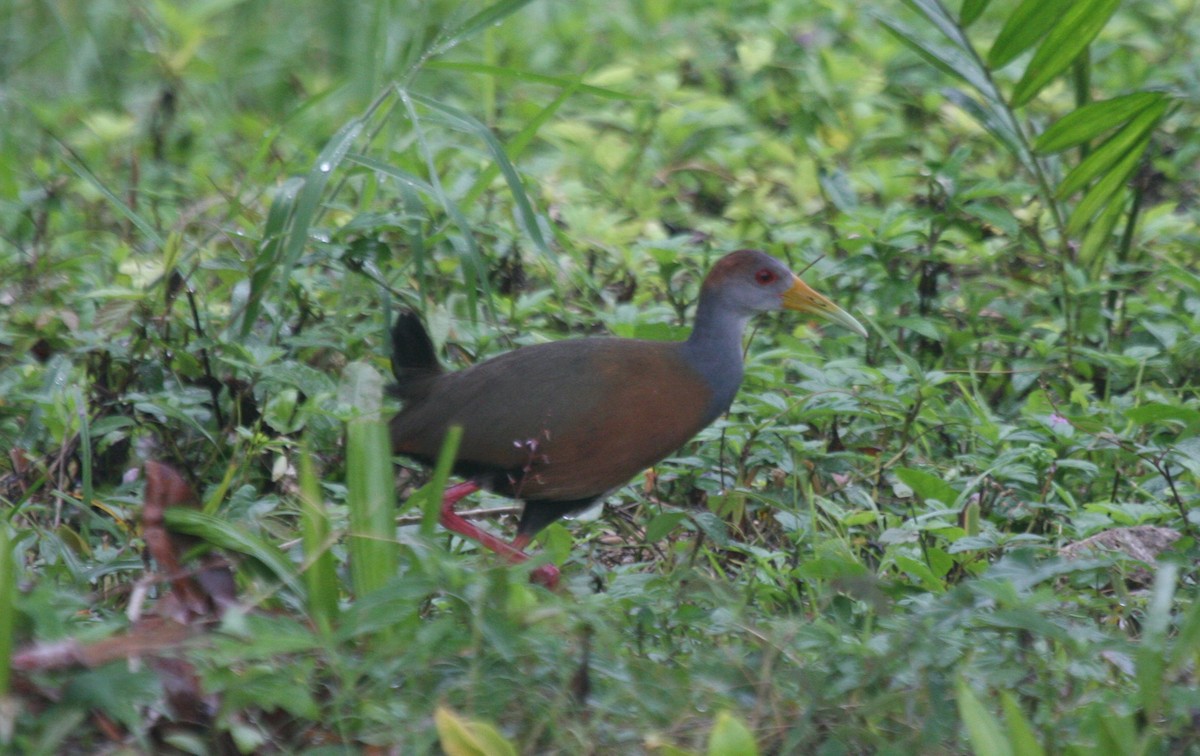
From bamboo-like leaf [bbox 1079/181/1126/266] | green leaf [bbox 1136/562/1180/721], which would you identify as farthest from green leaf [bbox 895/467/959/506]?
bamboo-like leaf [bbox 1079/181/1126/266]

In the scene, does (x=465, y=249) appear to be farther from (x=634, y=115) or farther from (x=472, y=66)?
(x=634, y=115)

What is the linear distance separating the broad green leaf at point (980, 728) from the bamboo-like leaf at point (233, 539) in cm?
107

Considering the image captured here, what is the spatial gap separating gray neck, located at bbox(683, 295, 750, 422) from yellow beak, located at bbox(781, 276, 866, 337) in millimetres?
198

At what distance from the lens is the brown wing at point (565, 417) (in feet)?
11.6

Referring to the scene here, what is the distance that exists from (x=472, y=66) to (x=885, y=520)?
5.03 feet

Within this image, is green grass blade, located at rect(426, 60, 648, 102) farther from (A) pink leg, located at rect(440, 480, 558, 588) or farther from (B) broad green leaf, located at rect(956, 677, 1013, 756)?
(B) broad green leaf, located at rect(956, 677, 1013, 756)

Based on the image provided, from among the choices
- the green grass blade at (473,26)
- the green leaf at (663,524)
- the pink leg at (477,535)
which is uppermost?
the green grass blade at (473,26)

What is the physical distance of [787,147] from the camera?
5.97 meters

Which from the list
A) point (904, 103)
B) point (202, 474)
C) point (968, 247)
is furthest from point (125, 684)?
point (904, 103)

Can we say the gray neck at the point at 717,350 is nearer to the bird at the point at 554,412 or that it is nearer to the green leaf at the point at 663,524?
the bird at the point at 554,412

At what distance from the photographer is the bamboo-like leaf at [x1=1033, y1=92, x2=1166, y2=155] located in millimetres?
4164

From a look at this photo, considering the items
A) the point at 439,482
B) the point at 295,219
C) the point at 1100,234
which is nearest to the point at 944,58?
the point at 1100,234

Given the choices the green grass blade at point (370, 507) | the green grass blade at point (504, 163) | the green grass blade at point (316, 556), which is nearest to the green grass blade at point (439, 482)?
the green grass blade at point (370, 507)

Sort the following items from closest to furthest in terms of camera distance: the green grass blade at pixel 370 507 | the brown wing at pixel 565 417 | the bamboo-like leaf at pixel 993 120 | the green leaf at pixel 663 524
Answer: the green grass blade at pixel 370 507, the green leaf at pixel 663 524, the brown wing at pixel 565 417, the bamboo-like leaf at pixel 993 120
